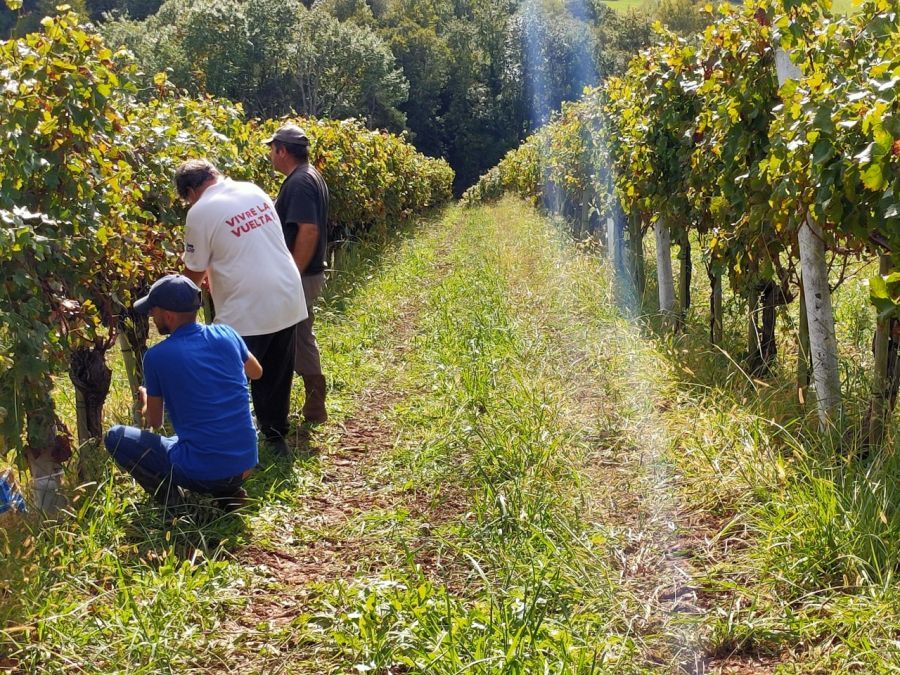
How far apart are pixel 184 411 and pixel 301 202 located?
1896 mm

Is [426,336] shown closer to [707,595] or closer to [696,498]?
[696,498]

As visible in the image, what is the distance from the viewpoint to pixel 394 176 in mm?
15906

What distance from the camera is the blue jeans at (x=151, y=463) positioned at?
12.4 ft

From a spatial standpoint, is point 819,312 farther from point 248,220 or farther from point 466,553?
point 248,220

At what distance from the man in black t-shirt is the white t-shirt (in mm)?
562

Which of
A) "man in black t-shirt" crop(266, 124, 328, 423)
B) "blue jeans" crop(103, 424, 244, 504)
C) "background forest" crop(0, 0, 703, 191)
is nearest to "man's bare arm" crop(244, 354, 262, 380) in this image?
"blue jeans" crop(103, 424, 244, 504)

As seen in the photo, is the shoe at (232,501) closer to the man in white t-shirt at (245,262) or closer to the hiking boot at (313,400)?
the man in white t-shirt at (245,262)

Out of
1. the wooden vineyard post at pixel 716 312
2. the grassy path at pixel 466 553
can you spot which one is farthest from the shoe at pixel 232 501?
the wooden vineyard post at pixel 716 312

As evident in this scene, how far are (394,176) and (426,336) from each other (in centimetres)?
899

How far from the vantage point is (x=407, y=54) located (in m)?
67.9

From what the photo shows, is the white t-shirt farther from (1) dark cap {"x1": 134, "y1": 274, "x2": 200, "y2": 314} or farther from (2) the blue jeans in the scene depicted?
(2) the blue jeans

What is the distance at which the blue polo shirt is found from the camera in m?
3.74

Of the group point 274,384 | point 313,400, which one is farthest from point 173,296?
point 313,400

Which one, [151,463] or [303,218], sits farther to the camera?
[303,218]
